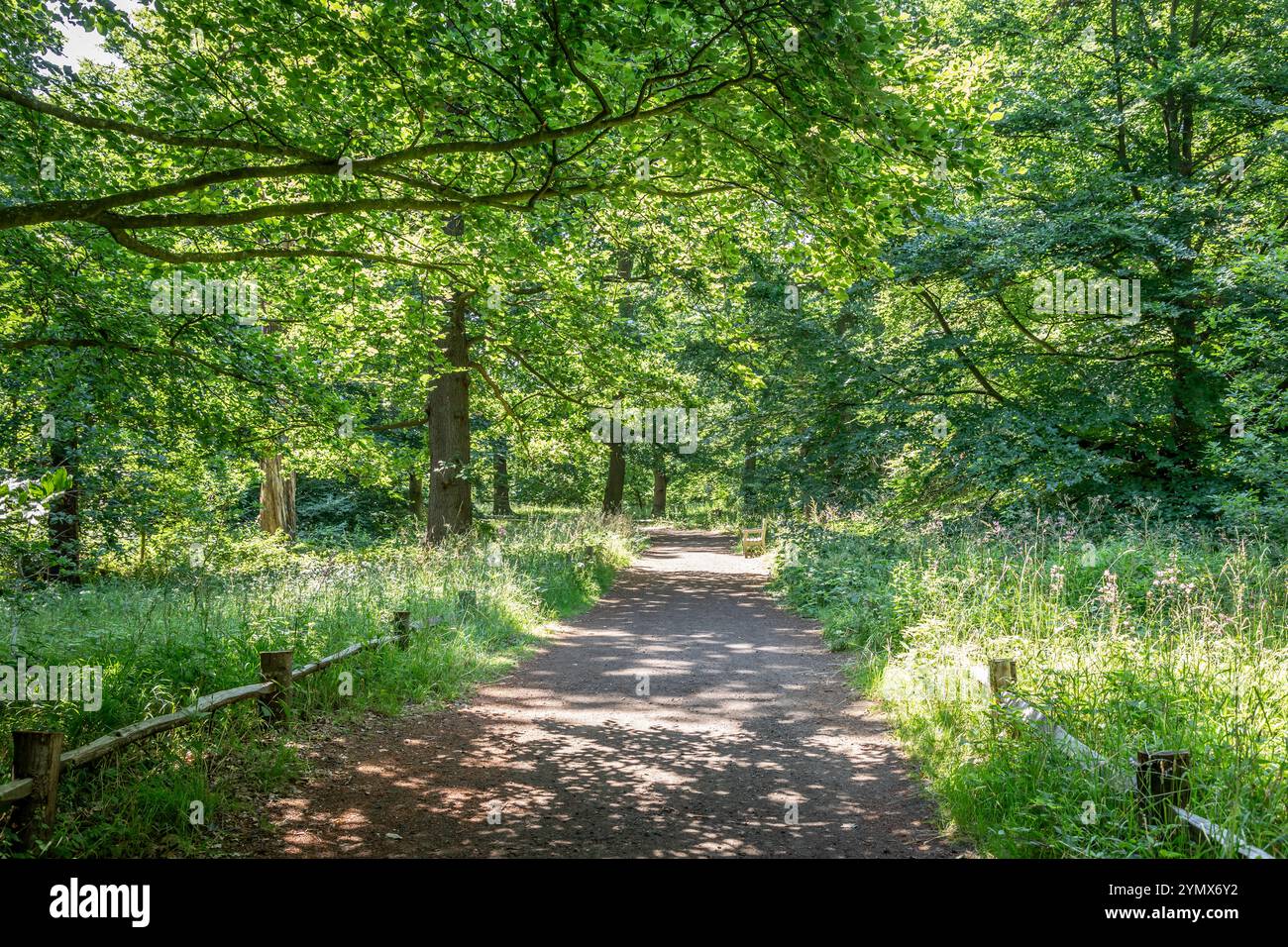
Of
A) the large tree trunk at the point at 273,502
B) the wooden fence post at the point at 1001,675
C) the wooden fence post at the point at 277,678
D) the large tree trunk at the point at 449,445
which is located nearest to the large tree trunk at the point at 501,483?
the large tree trunk at the point at 273,502

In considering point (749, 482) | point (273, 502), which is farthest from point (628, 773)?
point (749, 482)

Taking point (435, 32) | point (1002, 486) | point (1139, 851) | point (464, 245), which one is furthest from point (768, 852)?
point (1002, 486)

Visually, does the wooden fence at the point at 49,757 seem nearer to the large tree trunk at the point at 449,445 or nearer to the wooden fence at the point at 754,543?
the large tree trunk at the point at 449,445

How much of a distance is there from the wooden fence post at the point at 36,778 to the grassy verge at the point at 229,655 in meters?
0.10

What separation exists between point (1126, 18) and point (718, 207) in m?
13.7

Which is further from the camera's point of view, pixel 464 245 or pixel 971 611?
pixel 464 245

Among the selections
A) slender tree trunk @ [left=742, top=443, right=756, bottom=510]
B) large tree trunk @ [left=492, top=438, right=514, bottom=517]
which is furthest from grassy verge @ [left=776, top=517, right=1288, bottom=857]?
large tree trunk @ [left=492, top=438, right=514, bottom=517]

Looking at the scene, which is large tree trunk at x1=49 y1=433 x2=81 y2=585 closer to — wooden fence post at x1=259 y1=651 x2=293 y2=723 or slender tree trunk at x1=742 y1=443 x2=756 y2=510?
wooden fence post at x1=259 y1=651 x2=293 y2=723

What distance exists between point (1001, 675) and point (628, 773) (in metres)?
3.05

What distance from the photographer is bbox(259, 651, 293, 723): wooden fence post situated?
6500mm

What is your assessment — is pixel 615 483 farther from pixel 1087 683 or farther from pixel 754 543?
pixel 1087 683

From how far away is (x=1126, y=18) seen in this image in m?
16.0

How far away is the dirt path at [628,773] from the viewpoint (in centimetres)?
500
